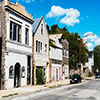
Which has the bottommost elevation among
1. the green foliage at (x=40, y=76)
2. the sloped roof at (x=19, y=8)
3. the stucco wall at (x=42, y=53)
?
the green foliage at (x=40, y=76)

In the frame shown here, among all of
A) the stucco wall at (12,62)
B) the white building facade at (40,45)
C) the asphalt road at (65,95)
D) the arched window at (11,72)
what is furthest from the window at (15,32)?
the asphalt road at (65,95)

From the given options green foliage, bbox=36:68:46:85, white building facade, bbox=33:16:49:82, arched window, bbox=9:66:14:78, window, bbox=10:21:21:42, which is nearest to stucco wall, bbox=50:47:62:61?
white building facade, bbox=33:16:49:82

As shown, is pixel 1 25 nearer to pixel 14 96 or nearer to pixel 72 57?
pixel 14 96

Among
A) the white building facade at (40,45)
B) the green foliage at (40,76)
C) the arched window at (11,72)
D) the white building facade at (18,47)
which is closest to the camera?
the white building facade at (18,47)

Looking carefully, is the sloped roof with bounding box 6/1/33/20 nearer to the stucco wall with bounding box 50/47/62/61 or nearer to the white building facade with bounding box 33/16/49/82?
the white building facade with bounding box 33/16/49/82

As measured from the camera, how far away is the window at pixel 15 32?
65.5 feet

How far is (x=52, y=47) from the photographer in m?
31.4

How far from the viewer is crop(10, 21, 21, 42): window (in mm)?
19969

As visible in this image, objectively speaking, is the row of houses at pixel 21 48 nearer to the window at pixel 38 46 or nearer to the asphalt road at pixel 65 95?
the window at pixel 38 46

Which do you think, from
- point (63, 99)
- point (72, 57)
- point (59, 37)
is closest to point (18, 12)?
point (63, 99)

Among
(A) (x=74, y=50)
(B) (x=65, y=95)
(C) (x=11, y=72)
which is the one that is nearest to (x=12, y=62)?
(C) (x=11, y=72)

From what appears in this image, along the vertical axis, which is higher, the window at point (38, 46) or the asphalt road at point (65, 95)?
the window at point (38, 46)

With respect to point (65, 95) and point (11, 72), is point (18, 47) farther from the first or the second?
point (65, 95)

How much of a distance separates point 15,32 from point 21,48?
2004 millimetres
